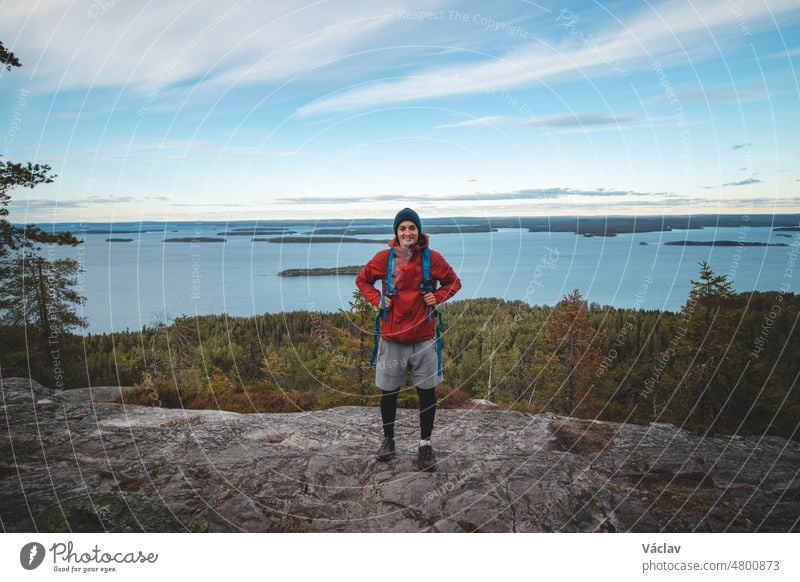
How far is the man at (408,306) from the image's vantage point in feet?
15.0

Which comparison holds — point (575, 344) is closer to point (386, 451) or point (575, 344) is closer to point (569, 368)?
point (569, 368)

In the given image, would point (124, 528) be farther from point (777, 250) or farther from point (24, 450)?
point (777, 250)

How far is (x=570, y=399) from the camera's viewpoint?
17594 millimetres

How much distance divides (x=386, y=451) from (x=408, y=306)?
1.60 m

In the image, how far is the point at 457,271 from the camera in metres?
11.3

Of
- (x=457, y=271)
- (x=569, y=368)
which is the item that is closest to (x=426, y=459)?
(x=457, y=271)

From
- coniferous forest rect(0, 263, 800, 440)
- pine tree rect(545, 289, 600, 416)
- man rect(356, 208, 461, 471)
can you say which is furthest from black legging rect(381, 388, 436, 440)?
pine tree rect(545, 289, 600, 416)

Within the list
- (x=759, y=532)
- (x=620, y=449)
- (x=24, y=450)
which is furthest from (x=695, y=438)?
(x=24, y=450)

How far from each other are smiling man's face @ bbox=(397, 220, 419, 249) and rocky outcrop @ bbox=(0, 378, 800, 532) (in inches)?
90.0

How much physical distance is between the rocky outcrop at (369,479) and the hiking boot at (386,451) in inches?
4.6

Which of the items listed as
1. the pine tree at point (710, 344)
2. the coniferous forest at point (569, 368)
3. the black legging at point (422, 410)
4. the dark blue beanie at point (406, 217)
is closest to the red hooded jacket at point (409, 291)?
the dark blue beanie at point (406, 217)

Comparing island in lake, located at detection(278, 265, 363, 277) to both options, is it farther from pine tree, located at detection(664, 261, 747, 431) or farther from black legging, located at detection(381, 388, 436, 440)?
pine tree, located at detection(664, 261, 747, 431)

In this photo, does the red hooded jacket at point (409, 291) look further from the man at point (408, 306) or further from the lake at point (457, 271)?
the lake at point (457, 271)
